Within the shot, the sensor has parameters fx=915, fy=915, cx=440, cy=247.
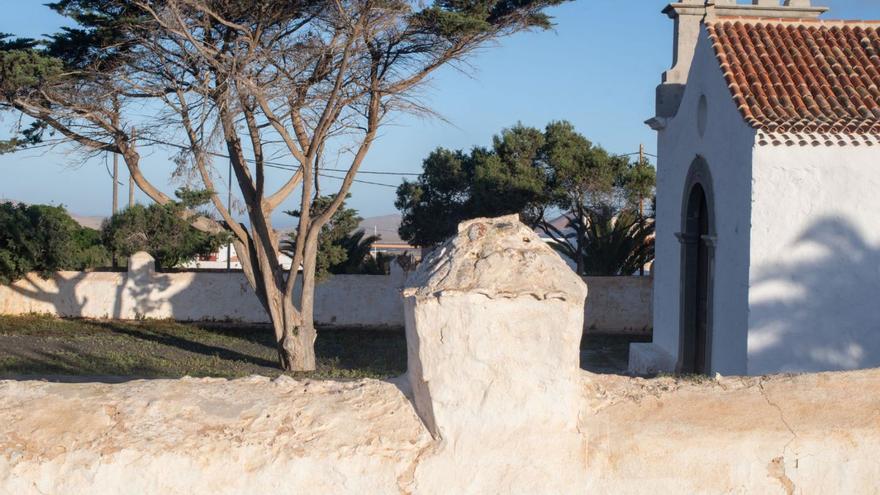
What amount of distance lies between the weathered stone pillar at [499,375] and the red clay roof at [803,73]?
717 cm

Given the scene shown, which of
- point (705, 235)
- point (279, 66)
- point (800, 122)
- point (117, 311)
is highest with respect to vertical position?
point (279, 66)

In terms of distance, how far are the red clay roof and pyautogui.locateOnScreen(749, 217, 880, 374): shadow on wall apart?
1076mm

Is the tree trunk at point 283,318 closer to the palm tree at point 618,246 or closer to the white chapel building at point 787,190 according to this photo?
the white chapel building at point 787,190

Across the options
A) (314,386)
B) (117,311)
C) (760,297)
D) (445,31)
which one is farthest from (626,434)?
(117,311)

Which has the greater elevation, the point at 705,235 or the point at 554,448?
the point at 705,235

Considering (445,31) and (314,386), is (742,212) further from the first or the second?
(314,386)

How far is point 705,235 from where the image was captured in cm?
1085

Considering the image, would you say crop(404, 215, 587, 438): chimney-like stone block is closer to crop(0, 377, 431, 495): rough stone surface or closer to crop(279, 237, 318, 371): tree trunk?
crop(0, 377, 431, 495): rough stone surface

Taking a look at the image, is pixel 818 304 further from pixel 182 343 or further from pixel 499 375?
pixel 182 343

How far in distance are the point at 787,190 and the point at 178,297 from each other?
1511 cm

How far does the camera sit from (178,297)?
20906mm

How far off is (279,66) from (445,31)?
2.40 metres

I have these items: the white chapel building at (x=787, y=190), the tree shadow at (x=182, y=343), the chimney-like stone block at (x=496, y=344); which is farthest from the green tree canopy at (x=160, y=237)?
the chimney-like stone block at (x=496, y=344)

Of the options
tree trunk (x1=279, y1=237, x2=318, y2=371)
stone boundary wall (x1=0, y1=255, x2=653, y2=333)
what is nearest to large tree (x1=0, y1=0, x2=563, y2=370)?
tree trunk (x1=279, y1=237, x2=318, y2=371)
